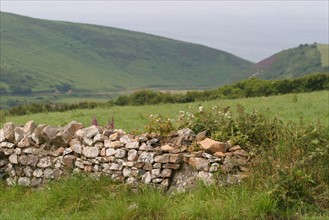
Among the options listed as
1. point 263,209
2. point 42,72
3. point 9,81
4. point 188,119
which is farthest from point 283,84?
point 42,72

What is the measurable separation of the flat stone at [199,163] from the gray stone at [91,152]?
219cm

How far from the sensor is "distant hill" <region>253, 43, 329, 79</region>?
134m

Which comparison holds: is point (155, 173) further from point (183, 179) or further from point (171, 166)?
point (183, 179)

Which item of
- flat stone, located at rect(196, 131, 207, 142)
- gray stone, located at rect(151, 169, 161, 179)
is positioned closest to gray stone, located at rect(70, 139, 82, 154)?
gray stone, located at rect(151, 169, 161, 179)

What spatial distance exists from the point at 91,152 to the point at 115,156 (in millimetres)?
625

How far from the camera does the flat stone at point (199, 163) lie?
8836mm

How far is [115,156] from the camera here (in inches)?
390

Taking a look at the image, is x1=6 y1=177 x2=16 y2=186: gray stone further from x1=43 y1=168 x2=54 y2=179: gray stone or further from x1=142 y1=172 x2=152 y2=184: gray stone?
x1=142 y1=172 x2=152 y2=184: gray stone

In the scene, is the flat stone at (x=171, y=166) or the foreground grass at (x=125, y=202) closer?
the foreground grass at (x=125, y=202)

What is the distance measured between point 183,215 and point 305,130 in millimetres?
2800

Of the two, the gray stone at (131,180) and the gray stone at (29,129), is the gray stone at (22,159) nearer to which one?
the gray stone at (29,129)

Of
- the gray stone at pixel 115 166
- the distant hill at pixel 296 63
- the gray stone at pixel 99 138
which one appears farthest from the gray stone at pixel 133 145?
the distant hill at pixel 296 63

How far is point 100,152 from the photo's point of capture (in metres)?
10.2

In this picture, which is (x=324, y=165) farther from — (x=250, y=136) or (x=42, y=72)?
(x=42, y=72)
